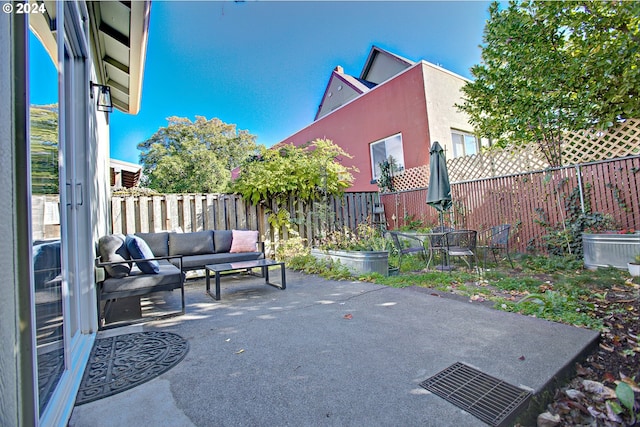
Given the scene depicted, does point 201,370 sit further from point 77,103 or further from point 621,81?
point 621,81

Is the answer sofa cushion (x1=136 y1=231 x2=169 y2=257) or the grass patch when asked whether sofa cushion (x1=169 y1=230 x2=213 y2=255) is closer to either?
sofa cushion (x1=136 y1=231 x2=169 y2=257)

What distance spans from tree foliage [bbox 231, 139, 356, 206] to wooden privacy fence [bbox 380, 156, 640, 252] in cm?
290

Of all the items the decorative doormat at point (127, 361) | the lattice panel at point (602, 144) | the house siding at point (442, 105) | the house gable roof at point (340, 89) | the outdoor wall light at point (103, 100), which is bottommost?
the decorative doormat at point (127, 361)

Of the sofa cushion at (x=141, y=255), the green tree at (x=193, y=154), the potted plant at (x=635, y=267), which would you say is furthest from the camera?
the green tree at (x=193, y=154)

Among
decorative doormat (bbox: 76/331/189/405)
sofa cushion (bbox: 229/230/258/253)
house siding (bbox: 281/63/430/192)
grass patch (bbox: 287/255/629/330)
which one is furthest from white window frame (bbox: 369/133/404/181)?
decorative doormat (bbox: 76/331/189/405)

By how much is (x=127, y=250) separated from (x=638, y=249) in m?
6.78

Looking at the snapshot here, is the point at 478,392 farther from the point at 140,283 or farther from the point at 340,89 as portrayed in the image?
the point at 340,89

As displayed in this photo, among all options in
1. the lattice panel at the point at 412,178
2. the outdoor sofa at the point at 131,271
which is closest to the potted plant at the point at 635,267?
the lattice panel at the point at 412,178

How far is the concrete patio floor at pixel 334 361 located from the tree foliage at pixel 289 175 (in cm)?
350

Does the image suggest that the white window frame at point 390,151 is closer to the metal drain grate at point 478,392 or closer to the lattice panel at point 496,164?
the lattice panel at point 496,164

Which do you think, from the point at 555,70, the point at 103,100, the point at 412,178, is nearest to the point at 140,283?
the point at 103,100

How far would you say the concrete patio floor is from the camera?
154 centimetres

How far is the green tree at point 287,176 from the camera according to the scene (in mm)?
→ 6562

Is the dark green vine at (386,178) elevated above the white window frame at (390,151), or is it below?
below
